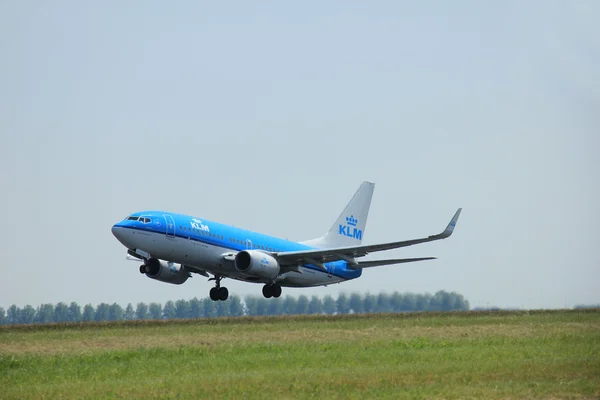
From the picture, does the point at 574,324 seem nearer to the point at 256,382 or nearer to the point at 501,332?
the point at 501,332

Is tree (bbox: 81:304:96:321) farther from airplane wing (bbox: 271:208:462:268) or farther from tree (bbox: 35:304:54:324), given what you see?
airplane wing (bbox: 271:208:462:268)

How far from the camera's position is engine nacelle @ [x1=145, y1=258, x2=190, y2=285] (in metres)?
49.8

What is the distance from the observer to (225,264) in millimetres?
47688

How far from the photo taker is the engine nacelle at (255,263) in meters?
47.0

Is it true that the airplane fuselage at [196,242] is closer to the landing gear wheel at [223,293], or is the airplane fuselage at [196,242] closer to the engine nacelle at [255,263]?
the engine nacelle at [255,263]

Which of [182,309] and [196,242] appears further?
[182,309]

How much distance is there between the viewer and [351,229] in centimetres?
5953

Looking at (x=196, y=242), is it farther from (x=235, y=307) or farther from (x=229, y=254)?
(x=235, y=307)

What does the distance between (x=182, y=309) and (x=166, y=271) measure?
15.3 metres

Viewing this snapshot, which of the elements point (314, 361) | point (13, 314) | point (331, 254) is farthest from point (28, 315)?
point (314, 361)

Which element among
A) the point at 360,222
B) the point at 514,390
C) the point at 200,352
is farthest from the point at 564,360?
the point at 360,222

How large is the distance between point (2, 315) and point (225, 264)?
23343 mm

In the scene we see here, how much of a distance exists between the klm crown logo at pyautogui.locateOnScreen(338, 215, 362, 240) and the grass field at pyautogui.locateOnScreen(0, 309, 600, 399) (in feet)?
71.7

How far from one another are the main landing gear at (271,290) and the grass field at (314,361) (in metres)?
14.8
